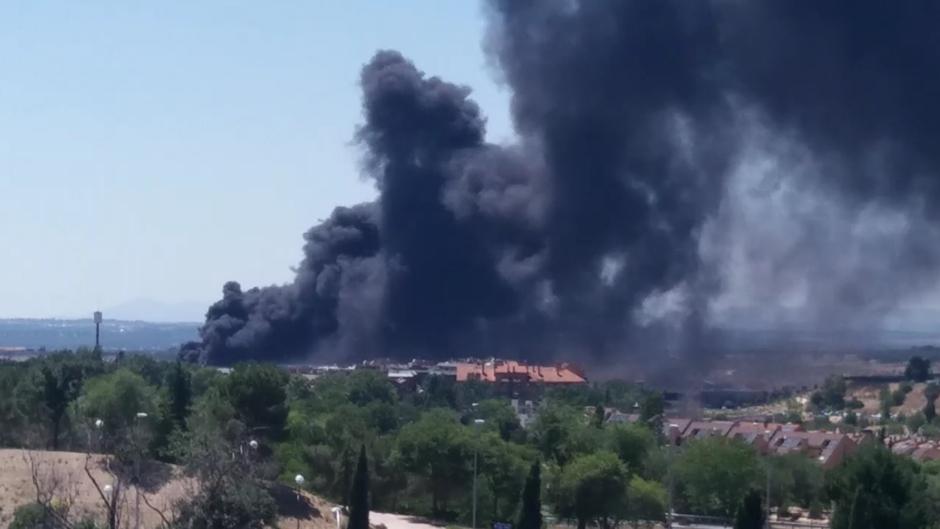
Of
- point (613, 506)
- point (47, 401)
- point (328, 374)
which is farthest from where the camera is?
point (328, 374)

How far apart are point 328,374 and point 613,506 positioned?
129 ft

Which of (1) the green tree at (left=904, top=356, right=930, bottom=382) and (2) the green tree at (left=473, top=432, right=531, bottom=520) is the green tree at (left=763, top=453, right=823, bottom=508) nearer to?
(2) the green tree at (left=473, top=432, right=531, bottom=520)

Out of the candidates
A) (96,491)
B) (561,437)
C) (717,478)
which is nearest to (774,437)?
(717,478)

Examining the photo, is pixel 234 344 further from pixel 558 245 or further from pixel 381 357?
pixel 558 245

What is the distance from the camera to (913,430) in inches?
3100

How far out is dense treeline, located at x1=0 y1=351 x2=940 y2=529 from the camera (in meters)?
39.6

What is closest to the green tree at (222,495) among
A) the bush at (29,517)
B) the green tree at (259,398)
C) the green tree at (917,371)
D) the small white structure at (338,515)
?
the bush at (29,517)

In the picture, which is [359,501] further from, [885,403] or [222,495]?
[885,403]

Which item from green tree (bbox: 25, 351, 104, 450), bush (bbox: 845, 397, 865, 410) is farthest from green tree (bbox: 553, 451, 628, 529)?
bush (bbox: 845, 397, 865, 410)

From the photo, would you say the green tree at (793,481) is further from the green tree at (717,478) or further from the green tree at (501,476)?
the green tree at (501,476)

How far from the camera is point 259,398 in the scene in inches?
1820

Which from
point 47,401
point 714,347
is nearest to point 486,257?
point 714,347

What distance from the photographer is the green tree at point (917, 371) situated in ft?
329

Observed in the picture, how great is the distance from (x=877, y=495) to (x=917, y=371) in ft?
219
